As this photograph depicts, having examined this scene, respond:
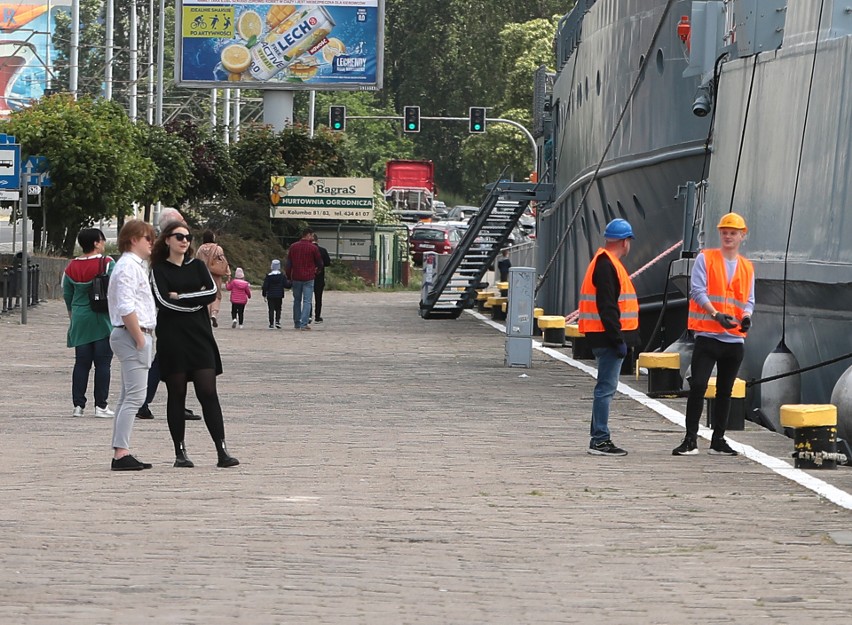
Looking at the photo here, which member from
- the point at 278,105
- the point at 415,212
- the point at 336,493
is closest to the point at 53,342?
the point at 336,493

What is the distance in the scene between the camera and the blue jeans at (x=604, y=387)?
41.0 feet

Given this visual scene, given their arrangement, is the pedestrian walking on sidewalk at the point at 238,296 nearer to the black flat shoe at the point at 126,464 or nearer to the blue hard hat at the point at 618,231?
the blue hard hat at the point at 618,231

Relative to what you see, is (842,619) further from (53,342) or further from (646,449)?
(53,342)

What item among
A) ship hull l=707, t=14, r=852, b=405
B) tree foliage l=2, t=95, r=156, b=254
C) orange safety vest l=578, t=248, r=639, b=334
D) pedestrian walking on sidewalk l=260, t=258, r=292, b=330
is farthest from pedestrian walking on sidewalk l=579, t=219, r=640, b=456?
tree foliage l=2, t=95, r=156, b=254

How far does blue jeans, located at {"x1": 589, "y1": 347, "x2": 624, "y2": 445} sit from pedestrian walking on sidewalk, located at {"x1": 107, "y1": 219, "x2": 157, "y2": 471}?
10.1ft

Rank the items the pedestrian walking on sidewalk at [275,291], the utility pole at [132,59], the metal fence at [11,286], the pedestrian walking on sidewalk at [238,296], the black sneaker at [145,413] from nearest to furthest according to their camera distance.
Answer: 1. the black sneaker at [145,413]
2. the pedestrian walking on sidewalk at [238,296]
3. the pedestrian walking on sidewalk at [275,291]
4. the metal fence at [11,286]
5. the utility pole at [132,59]

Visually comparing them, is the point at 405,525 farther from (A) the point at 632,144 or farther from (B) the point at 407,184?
(B) the point at 407,184

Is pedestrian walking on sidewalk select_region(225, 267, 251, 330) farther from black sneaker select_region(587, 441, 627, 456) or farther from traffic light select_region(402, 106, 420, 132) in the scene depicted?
traffic light select_region(402, 106, 420, 132)

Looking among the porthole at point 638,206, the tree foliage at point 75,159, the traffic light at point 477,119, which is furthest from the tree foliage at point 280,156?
the porthole at point 638,206

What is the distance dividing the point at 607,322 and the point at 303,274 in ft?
62.6

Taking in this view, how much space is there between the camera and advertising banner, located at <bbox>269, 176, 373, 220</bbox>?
55.2 m

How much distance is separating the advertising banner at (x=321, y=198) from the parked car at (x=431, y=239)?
11.3 meters

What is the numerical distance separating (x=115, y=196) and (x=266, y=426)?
2623cm

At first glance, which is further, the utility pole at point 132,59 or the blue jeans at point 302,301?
the utility pole at point 132,59
